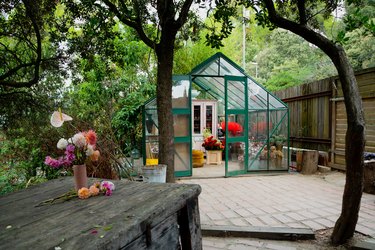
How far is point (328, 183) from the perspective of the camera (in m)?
5.23

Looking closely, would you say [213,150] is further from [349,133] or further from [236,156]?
[349,133]

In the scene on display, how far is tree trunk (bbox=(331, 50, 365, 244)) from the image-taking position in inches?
90.8

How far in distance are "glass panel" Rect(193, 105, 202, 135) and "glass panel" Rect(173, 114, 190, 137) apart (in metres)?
2.78

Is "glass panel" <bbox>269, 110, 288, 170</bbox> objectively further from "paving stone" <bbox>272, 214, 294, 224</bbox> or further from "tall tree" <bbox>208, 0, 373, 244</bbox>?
"tall tree" <bbox>208, 0, 373, 244</bbox>

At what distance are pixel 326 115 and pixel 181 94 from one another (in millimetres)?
3616

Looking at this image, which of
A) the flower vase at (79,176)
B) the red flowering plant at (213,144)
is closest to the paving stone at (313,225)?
the flower vase at (79,176)

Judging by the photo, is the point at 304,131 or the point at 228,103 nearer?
the point at 228,103

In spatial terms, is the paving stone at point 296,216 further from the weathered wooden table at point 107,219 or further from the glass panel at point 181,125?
the glass panel at point 181,125

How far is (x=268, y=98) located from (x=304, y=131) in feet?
5.22

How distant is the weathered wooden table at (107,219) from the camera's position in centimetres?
105

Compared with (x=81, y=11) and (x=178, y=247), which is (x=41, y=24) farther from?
(x=178, y=247)

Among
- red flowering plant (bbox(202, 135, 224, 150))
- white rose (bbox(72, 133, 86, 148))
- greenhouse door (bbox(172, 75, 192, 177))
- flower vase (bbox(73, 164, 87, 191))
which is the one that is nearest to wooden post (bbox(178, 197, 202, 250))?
flower vase (bbox(73, 164, 87, 191))

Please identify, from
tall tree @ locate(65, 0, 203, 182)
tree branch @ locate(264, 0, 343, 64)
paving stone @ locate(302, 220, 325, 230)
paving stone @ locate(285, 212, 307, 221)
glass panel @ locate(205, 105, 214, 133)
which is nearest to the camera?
tree branch @ locate(264, 0, 343, 64)

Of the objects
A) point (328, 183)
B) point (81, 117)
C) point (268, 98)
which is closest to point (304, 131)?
point (268, 98)
